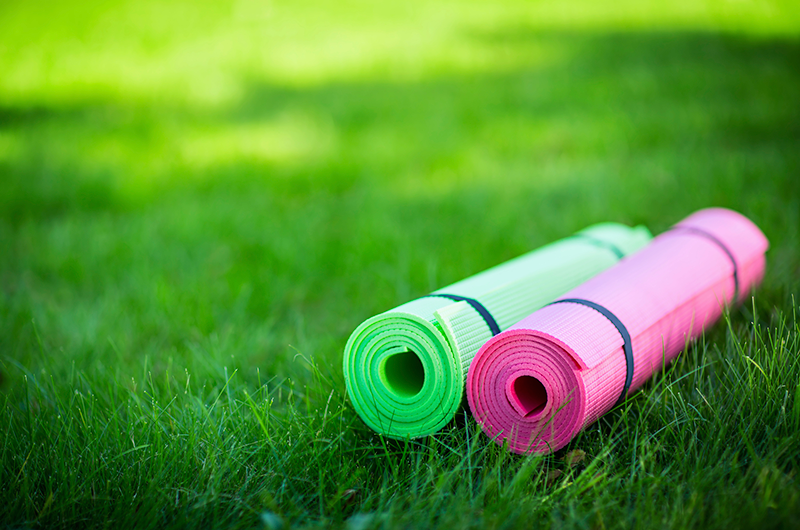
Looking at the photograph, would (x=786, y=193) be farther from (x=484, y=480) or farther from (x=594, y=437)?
(x=484, y=480)

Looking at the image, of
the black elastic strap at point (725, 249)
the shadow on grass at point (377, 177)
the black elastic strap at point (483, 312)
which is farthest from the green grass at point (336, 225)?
the black elastic strap at point (483, 312)

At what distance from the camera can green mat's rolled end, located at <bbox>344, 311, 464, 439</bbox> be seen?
182cm

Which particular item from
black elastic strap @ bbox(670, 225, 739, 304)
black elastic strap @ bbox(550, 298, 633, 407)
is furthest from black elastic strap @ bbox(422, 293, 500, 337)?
black elastic strap @ bbox(670, 225, 739, 304)

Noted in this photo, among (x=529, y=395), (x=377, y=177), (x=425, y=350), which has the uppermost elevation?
(x=377, y=177)

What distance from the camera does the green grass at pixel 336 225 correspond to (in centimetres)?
169

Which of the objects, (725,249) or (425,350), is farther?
(725,249)

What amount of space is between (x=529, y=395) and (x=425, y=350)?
1.20 feet

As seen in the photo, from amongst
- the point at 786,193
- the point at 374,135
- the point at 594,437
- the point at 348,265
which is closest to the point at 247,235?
the point at 348,265

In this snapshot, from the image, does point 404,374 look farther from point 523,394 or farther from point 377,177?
point 377,177

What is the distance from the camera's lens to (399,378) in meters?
2.00

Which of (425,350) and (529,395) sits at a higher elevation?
(425,350)

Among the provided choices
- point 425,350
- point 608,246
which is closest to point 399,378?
point 425,350

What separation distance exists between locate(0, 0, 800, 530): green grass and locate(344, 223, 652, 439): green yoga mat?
10 centimetres

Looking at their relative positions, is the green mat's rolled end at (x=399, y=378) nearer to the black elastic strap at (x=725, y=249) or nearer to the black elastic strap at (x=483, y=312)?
the black elastic strap at (x=483, y=312)
